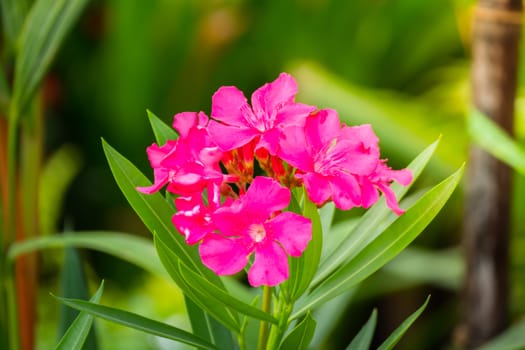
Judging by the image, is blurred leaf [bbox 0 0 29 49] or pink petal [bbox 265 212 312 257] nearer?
pink petal [bbox 265 212 312 257]

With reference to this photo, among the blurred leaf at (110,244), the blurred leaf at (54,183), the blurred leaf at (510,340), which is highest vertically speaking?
the blurred leaf at (110,244)

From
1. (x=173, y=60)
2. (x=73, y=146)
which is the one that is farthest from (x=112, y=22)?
(x=73, y=146)

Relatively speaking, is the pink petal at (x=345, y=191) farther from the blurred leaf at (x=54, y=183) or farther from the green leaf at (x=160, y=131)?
the blurred leaf at (x=54, y=183)

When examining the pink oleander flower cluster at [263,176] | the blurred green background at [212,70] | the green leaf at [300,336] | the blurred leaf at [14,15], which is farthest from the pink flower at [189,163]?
the blurred green background at [212,70]

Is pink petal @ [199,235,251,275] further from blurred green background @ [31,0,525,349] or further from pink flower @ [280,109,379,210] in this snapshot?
blurred green background @ [31,0,525,349]

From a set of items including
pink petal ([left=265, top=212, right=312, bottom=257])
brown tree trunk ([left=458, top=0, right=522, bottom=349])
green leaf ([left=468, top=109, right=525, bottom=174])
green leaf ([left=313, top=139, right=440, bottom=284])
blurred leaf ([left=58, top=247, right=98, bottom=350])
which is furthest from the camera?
brown tree trunk ([left=458, top=0, right=522, bottom=349])

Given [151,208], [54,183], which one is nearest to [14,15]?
[151,208]

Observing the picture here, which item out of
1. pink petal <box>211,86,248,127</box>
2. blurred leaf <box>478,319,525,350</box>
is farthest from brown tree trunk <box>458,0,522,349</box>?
pink petal <box>211,86,248,127</box>

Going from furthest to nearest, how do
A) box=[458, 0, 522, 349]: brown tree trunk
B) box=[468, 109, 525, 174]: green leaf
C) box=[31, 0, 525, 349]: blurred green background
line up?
box=[31, 0, 525, 349]: blurred green background
box=[458, 0, 522, 349]: brown tree trunk
box=[468, 109, 525, 174]: green leaf
